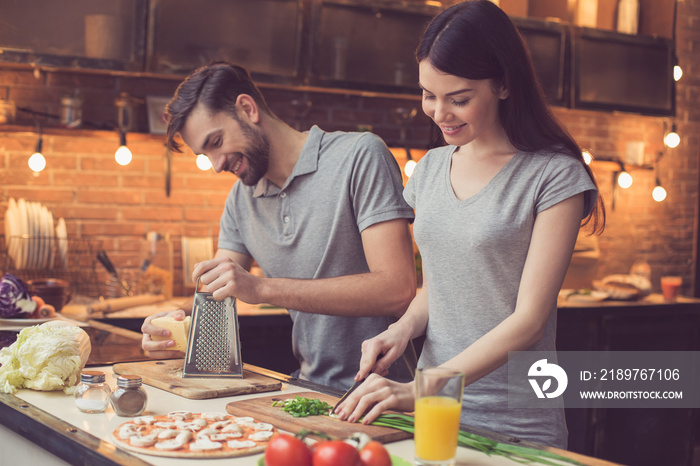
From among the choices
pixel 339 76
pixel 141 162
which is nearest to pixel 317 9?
pixel 339 76

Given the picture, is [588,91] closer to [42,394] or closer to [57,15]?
[57,15]

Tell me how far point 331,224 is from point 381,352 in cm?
56

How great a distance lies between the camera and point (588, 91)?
4621 mm

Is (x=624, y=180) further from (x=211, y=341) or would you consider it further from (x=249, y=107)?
(x=211, y=341)

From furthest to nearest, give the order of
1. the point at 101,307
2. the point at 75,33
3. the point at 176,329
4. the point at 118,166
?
the point at 118,166 → the point at 75,33 → the point at 101,307 → the point at 176,329

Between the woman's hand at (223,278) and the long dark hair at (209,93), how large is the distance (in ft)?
1.79

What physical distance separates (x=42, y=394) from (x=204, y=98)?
2.97 feet

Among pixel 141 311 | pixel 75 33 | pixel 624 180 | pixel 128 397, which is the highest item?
pixel 75 33

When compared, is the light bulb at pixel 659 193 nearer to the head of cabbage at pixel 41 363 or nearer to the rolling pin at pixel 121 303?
the rolling pin at pixel 121 303

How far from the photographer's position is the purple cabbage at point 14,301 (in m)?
2.65

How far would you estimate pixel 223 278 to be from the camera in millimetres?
1792

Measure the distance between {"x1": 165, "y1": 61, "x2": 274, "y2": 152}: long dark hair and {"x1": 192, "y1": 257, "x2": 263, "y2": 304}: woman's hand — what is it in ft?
1.79

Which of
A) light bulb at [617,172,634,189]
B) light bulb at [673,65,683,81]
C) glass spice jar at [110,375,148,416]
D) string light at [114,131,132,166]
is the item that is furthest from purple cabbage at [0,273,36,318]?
light bulb at [673,65,683,81]

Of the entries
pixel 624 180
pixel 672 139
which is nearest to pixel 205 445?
pixel 624 180
